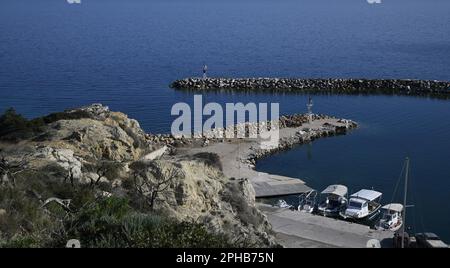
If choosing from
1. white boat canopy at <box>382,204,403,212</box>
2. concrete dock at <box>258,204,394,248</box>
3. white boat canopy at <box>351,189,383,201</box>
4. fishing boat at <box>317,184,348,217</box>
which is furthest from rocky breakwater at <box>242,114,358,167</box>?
concrete dock at <box>258,204,394,248</box>

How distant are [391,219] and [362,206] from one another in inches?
72.3

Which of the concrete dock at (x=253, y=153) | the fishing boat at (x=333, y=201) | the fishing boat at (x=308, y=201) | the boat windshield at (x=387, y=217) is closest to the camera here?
the boat windshield at (x=387, y=217)

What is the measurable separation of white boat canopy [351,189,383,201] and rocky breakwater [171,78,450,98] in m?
31.7

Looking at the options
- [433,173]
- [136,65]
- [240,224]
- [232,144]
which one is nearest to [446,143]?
[433,173]

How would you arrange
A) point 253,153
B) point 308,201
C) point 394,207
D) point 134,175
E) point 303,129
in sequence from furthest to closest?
point 303,129
point 253,153
point 308,201
point 394,207
point 134,175

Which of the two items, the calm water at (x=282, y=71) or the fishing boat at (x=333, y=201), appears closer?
the fishing boat at (x=333, y=201)

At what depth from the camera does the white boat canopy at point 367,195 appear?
31.1 m

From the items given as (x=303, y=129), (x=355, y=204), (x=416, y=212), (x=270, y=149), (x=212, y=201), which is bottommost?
(x=416, y=212)

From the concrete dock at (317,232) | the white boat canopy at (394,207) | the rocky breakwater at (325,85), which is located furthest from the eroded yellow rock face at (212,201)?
the rocky breakwater at (325,85)

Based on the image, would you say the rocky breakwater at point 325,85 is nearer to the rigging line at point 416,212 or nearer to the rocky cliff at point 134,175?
the rigging line at point 416,212

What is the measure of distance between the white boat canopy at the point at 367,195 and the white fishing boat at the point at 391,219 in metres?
1.13

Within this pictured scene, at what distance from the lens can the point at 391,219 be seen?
1139 inches

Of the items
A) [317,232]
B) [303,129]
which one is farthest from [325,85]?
[317,232]

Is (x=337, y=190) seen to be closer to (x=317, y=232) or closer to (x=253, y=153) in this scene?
(x=317, y=232)
